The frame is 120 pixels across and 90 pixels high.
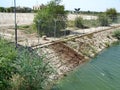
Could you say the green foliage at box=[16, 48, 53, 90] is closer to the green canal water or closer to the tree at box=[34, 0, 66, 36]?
the green canal water

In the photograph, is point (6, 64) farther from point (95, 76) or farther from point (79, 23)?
point (79, 23)

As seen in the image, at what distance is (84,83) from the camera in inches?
609

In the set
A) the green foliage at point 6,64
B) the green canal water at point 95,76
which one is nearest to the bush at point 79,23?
the green canal water at point 95,76

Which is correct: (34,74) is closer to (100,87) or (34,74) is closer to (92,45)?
(100,87)

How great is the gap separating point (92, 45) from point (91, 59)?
422cm

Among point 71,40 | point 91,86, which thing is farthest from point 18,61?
point 71,40

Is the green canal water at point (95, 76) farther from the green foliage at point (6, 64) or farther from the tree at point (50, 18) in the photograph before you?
the tree at point (50, 18)

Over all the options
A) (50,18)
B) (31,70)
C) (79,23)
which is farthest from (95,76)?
(79,23)

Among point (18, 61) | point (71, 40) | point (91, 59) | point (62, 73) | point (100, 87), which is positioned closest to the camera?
Answer: point (18, 61)

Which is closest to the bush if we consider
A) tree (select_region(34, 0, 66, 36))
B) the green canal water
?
tree (select_region(34, 0, 66, 36))

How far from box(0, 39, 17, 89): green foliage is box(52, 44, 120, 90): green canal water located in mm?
3334

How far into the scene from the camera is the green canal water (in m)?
15.0

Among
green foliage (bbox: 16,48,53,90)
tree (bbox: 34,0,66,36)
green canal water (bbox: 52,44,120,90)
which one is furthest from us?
tree (bbox: 34,0,66,36)

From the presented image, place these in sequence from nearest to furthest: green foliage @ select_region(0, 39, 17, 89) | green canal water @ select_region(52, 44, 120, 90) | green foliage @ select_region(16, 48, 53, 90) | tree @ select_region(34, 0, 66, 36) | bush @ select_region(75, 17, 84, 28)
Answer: green foliage @ select_region(0, 39, 17, 89) < green foliage @ select_region(16, 48, 53, 90) < green canal water @ select_region(52, 44, 120, 90) < tree @ select_region(34, 0, 66, 36) < bush @ select_region(75, 17, 84, 28)
